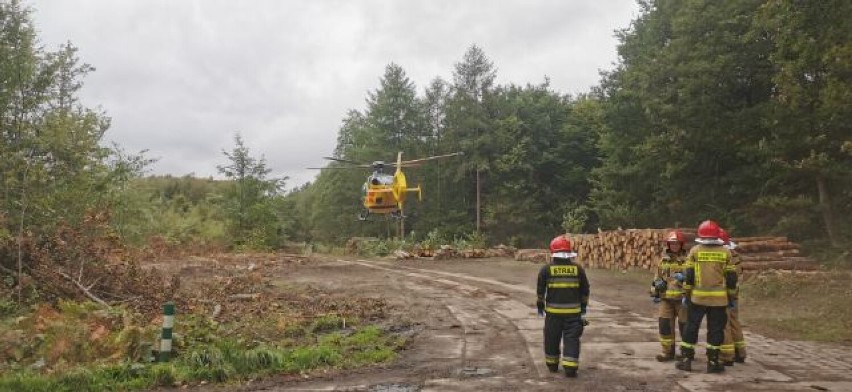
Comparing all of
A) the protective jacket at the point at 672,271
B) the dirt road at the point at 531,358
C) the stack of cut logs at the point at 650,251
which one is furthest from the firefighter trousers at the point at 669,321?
the stack of cut logs at the point at 650,251

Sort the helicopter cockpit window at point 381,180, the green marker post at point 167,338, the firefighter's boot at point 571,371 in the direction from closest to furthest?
the firefighter's boot at point 571,371 → the green marker post at point 167,338 → the helicopter cockpit window at point 381,180

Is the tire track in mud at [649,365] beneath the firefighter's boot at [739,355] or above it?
beneath

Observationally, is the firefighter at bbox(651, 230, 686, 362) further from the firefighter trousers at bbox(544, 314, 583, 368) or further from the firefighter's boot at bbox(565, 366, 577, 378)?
the firefighter's boot at bbox(565, 366, 577, 378)

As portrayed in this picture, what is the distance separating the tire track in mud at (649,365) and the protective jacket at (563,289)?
2.75ft

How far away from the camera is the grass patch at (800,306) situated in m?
10.5

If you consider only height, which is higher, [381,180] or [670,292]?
[381,180]

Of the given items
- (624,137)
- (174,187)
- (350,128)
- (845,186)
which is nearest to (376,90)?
(350,128)

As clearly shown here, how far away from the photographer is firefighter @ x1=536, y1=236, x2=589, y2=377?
7.37m

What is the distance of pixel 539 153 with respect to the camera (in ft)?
151

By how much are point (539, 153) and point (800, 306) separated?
110 ft

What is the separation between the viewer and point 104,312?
33.4ft

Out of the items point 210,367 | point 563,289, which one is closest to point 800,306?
point 563,289

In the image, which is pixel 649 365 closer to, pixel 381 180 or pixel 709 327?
pixel 709 327

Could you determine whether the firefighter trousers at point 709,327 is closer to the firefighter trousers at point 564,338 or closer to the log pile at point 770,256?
the firefighter trousers at point 564,338
